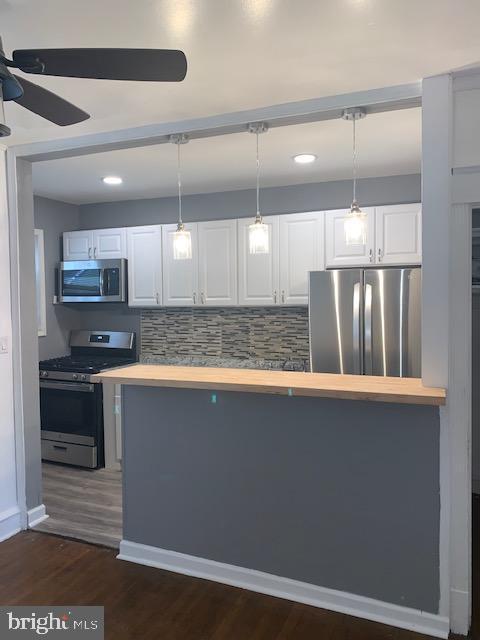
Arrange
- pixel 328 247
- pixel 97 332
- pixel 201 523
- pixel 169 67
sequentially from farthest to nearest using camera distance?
pixel 97 332
pixel 328 247
pixel 201 523
pixel 169 67

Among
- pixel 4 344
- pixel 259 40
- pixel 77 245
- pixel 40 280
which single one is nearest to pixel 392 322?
pixel 259 40

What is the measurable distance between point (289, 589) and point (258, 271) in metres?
2.47

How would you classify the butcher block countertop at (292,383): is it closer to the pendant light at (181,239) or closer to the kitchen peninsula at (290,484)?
the kitchen peninsula at (290,484)

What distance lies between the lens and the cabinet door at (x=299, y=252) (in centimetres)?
393

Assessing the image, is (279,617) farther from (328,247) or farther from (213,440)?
(328,247)

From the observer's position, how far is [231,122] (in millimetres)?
2506

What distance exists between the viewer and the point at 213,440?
2559 millimetres

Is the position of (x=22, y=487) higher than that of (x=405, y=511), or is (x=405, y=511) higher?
(x=405, y=511)

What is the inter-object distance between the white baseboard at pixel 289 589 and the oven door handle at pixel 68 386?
1.70 meters

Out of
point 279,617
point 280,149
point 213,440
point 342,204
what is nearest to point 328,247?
point 342,204

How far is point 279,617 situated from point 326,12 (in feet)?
8.08

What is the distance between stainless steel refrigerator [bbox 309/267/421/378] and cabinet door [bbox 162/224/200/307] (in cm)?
120

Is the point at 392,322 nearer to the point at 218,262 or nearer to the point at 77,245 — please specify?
the point at 218,262

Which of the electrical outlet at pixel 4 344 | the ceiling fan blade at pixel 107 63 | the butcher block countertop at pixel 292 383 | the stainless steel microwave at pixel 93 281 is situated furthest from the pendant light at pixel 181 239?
the stainless steel microwave at pixel 93 281
